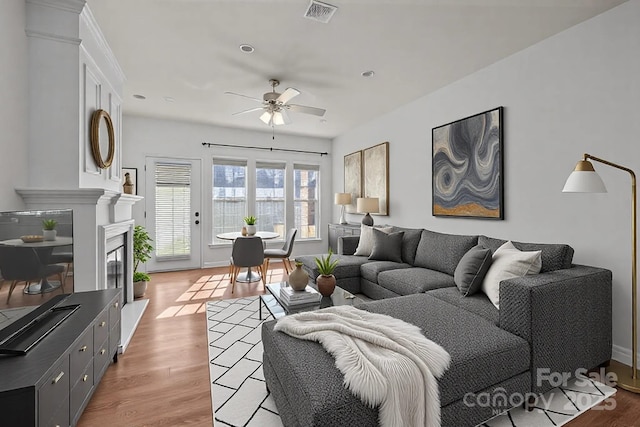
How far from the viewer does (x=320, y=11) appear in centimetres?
237

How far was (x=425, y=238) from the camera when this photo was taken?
3701mm

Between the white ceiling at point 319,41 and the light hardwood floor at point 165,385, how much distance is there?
9.10 feet

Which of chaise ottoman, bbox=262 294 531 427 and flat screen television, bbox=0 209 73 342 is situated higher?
flat screen television, bbox=0 209 73 342

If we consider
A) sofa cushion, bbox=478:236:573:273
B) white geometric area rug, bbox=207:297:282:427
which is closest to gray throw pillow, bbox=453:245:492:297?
sofa cushion, bbox=478:236:573:273

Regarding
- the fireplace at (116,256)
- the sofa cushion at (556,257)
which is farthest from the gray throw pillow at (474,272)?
the fireplace at (116,256)

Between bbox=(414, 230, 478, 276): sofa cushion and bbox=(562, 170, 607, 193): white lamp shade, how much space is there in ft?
4.05

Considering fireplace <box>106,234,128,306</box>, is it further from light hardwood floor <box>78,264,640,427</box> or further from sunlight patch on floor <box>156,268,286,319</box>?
sunlight patch on floor <box>156,268,286,319</box>

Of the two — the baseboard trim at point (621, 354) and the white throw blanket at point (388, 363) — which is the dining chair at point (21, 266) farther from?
the baseboard trim at point (621, 354)

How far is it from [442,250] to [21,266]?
343 cm

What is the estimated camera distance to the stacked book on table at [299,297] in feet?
8.00

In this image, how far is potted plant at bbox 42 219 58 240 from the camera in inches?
69.3

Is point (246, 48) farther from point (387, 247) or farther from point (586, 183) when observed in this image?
point (586, 183)

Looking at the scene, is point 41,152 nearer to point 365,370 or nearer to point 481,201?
point 365,370

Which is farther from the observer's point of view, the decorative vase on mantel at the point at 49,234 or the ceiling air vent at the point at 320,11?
the ceiling air vent at the point at 320,11
